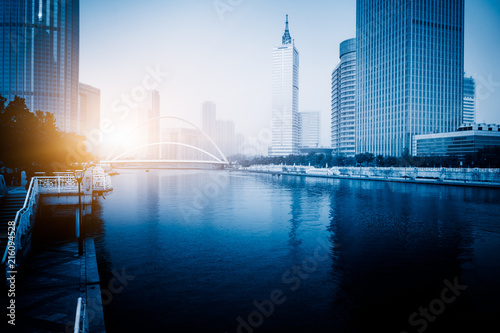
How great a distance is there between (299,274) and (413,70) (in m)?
176

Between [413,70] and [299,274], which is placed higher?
[413,70]

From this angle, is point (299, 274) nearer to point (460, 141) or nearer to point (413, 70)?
point (460, 141)

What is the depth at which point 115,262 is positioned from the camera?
20.8 m

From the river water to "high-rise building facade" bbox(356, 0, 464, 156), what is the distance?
148924 millimetres

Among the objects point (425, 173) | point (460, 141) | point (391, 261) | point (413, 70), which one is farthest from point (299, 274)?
point (413, 70)

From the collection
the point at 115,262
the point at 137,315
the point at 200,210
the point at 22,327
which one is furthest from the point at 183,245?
the point at 200,210

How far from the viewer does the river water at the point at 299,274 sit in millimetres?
13766

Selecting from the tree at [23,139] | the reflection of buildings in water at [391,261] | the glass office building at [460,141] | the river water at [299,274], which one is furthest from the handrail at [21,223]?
the glass office building at [460,141]

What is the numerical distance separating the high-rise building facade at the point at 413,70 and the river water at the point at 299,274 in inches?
5863

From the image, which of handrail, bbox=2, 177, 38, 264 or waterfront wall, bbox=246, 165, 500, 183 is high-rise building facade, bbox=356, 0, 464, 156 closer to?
waterfront wall, bbox=246, 165, 500, 183

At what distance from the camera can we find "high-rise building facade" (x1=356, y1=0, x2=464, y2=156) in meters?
168

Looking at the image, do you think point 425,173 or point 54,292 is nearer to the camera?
point 54,292

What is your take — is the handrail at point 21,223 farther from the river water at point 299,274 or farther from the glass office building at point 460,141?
the glass office building at point 460,141

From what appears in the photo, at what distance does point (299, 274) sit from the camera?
18.9 meters
